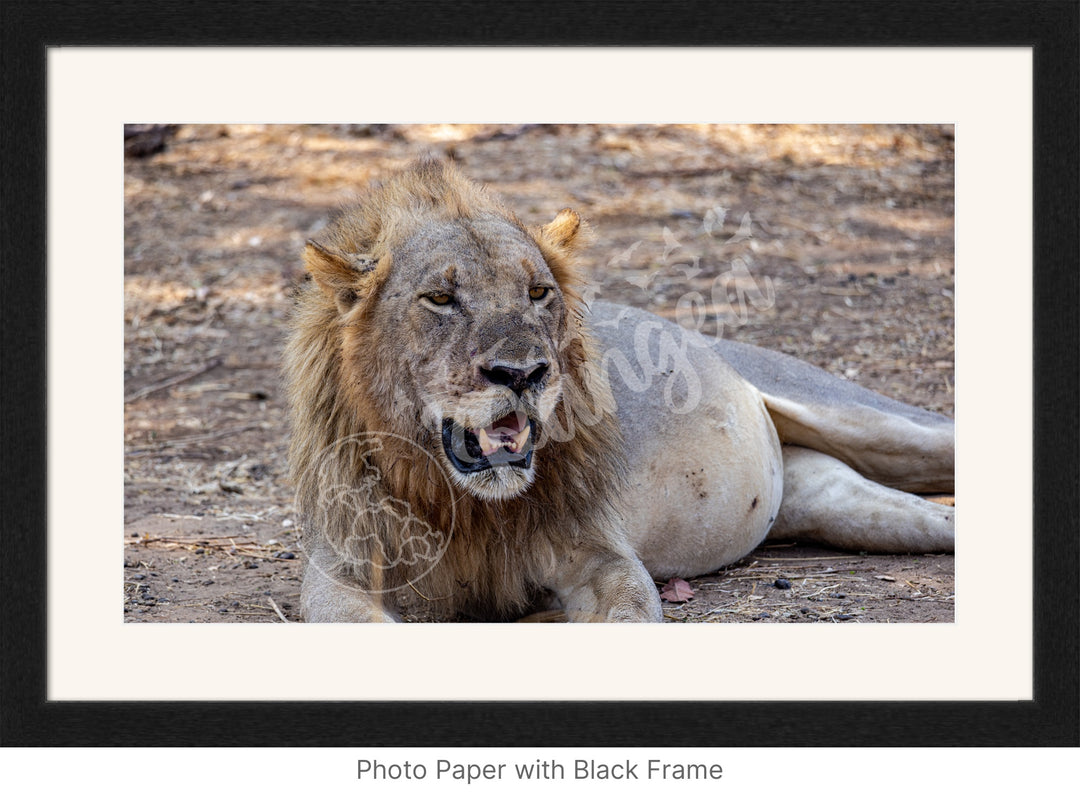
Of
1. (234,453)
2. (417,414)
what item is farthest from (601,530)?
(234,453)

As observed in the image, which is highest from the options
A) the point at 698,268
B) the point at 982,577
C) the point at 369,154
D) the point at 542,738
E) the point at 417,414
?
the point at 369,154

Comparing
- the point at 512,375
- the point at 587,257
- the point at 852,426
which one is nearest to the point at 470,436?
the point at 512,375

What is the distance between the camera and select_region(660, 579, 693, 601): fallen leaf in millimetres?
4984

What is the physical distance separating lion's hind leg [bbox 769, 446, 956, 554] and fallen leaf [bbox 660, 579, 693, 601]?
0.81m

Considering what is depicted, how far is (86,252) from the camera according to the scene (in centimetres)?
387

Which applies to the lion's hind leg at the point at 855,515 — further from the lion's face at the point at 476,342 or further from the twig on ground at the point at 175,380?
the twig on ground at the point at 175,380

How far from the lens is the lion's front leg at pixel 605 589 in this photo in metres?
4.27

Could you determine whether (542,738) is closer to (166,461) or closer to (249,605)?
(249,605)

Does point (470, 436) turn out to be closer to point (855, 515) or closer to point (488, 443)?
point (488, 443)

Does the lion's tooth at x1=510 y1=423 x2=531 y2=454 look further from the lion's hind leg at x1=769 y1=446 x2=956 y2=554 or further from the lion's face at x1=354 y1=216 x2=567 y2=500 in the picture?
the lion's hind leg at x1=769 y1=446 x2=956 y2=554

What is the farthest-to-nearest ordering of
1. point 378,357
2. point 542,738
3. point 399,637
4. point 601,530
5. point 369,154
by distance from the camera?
point 369,154
point 601,530
point 378,357
point 399,637
point 542,738

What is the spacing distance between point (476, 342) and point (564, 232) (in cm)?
74

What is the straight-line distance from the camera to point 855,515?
5.69 m

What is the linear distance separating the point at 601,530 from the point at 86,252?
1786 mm
